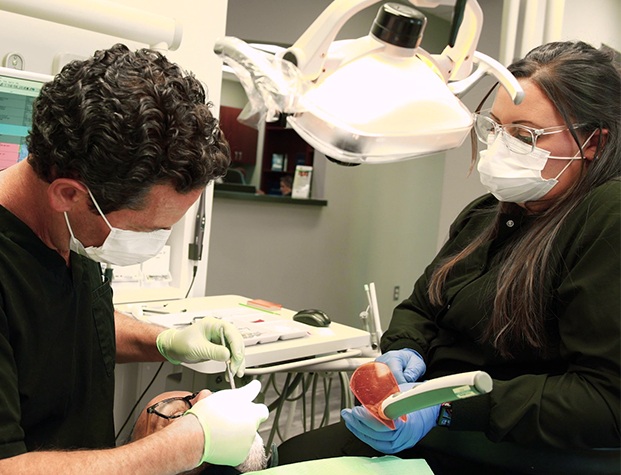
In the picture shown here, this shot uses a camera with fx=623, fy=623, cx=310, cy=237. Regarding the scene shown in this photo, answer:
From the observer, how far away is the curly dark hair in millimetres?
926

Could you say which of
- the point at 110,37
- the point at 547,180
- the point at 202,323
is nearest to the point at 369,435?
the point at 202,323

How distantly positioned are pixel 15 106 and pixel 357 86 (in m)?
1.37

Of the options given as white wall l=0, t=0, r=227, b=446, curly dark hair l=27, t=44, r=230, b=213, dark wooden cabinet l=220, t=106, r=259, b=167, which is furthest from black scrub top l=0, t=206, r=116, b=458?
dark wooden cabinet l=220, t=106, r=259, b=167

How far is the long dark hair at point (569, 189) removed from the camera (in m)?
1.22

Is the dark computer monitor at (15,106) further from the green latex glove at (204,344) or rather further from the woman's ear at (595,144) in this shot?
the woman's ear at (595,144)

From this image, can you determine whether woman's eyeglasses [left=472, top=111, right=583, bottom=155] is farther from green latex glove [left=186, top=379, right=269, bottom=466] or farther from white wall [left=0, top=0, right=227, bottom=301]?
white wall [left=0, top=0, right=227, bottom=301]

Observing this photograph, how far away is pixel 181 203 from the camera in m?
1.07

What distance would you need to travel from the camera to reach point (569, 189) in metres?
1.31

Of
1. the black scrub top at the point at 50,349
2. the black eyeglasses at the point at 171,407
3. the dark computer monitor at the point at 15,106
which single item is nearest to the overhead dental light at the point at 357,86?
the black scrub top at the point at 50,349

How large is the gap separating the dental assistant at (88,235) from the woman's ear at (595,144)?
76 centimetres

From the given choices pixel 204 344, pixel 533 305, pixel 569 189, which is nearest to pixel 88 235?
pixel 204 344

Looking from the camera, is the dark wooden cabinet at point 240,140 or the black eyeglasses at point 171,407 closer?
the black eyeglasses at point 171,407

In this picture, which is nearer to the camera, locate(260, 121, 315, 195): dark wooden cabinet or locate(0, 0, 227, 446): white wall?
locate(0, 0, 227, 446): white wall

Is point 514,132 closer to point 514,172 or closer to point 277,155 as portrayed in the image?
point 514,172
